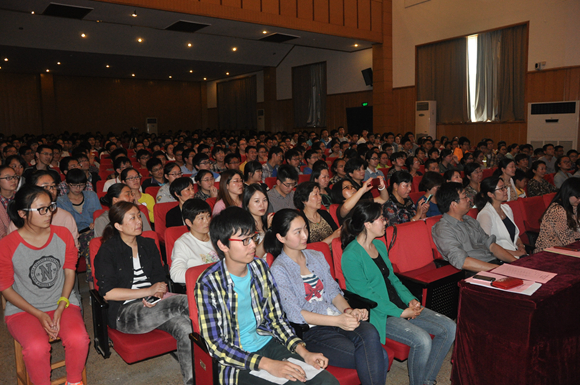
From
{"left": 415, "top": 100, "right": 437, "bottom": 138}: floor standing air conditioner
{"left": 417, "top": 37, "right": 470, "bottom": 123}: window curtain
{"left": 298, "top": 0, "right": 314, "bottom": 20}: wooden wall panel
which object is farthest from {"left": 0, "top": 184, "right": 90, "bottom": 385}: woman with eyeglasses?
{"left": 417, "top": 37, "right": 470, "bottom": 123}: window curtain

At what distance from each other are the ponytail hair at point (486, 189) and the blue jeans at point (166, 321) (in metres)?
2.59

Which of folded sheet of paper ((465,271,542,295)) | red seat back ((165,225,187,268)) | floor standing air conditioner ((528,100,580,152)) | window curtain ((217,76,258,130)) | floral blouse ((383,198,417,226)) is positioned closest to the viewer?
folded sheet of paper ((465,271,542,295))

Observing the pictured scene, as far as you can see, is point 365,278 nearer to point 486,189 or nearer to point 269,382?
point 269,382

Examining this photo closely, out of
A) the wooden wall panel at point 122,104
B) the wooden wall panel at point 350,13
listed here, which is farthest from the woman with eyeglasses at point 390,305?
the wooden wall panel at point 122,104

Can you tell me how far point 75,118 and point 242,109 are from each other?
24.8ft

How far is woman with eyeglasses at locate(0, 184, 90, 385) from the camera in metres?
2.00

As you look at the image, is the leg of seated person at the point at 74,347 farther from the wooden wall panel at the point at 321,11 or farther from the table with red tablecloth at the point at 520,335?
the wooden wall panel at the point at 321,11

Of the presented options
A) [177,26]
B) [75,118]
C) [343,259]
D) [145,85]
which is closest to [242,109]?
[145,85]

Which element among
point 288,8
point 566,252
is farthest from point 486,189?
point 288,8

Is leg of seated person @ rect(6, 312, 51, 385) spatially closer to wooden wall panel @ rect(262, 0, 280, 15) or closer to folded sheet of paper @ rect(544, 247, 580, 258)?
folded sheet of paper @ rect(544, 247, 580, 258)

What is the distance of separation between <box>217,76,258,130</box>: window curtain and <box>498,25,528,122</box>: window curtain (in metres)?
11.0

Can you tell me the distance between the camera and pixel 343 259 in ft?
7.71

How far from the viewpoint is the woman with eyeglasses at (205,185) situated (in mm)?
4129

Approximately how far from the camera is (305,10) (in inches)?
396
